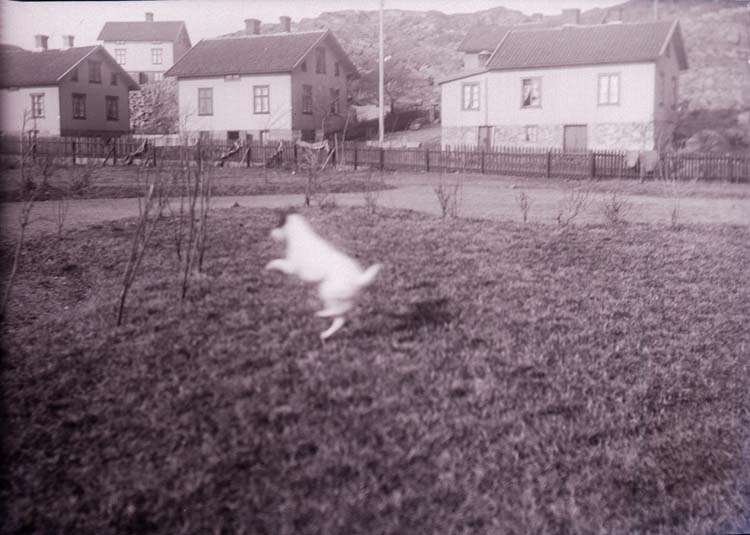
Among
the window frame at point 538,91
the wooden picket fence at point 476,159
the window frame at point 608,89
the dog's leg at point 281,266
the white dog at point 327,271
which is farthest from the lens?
the window frame at point 538,91

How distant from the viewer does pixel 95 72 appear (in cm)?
3903

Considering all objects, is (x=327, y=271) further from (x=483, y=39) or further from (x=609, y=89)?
(x=483, y=39)

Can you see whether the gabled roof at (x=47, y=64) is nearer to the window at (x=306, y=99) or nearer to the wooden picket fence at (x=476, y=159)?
the wooden picket fence at (x=476, y=159)

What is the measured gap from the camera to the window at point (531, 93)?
33312 millimetres

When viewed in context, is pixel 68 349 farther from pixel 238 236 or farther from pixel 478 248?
pixel 478 248

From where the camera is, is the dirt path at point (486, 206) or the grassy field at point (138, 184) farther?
the grassy field at point (138, 184)

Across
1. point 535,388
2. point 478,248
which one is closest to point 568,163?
point 478,248

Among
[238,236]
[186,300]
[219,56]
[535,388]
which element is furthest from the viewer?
Result: [219,56]

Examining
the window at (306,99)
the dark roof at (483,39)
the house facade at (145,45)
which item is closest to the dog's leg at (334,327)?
the window at (306,99)

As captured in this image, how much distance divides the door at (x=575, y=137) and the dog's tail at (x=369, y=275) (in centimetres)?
2757

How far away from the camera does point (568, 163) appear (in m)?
22.0

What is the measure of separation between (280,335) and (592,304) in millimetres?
3238

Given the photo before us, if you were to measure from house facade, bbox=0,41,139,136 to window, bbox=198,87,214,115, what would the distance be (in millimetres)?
6355

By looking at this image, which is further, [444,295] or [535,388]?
[444,295]
